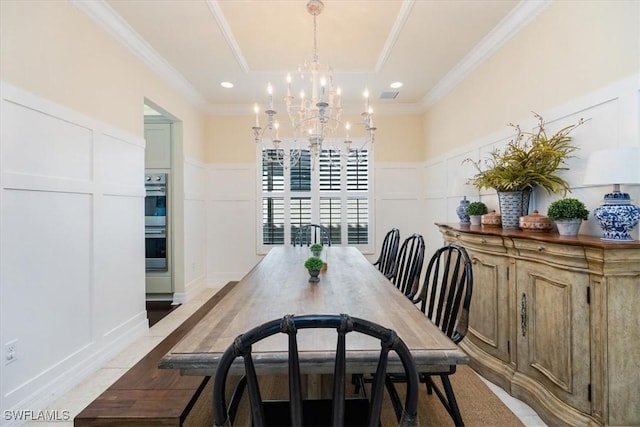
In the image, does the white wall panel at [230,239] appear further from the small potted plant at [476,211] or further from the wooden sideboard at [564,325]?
the wooden sideboard at [564,325]

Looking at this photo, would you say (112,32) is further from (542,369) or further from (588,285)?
(542,369)

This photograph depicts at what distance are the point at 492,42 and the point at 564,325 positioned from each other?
2624mm

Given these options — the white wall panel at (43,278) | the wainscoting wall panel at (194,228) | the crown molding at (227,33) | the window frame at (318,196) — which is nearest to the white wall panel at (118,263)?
the white wall panel at (43,278)

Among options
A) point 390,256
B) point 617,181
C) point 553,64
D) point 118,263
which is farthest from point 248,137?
point 617,181

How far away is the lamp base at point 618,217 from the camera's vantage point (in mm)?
1638

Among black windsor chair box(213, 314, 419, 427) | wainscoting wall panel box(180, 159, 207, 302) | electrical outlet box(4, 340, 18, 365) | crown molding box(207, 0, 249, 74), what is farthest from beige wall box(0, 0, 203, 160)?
black windsor chair box(213, 314, 419, 427)

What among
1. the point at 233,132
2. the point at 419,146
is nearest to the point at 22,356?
the point at 233,132

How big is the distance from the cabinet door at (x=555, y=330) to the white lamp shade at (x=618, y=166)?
1.66 ft

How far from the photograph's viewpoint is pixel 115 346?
9.33 feet

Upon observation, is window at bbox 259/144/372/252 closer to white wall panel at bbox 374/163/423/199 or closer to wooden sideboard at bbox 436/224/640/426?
white wall panel at bbox 374/163/423/199

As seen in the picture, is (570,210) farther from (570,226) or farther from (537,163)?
(537,163)

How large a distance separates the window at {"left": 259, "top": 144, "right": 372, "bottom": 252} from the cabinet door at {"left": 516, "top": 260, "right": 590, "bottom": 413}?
10.7ft

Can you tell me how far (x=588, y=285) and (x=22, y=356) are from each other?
323 centimetres

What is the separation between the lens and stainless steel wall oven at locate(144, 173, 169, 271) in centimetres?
430
